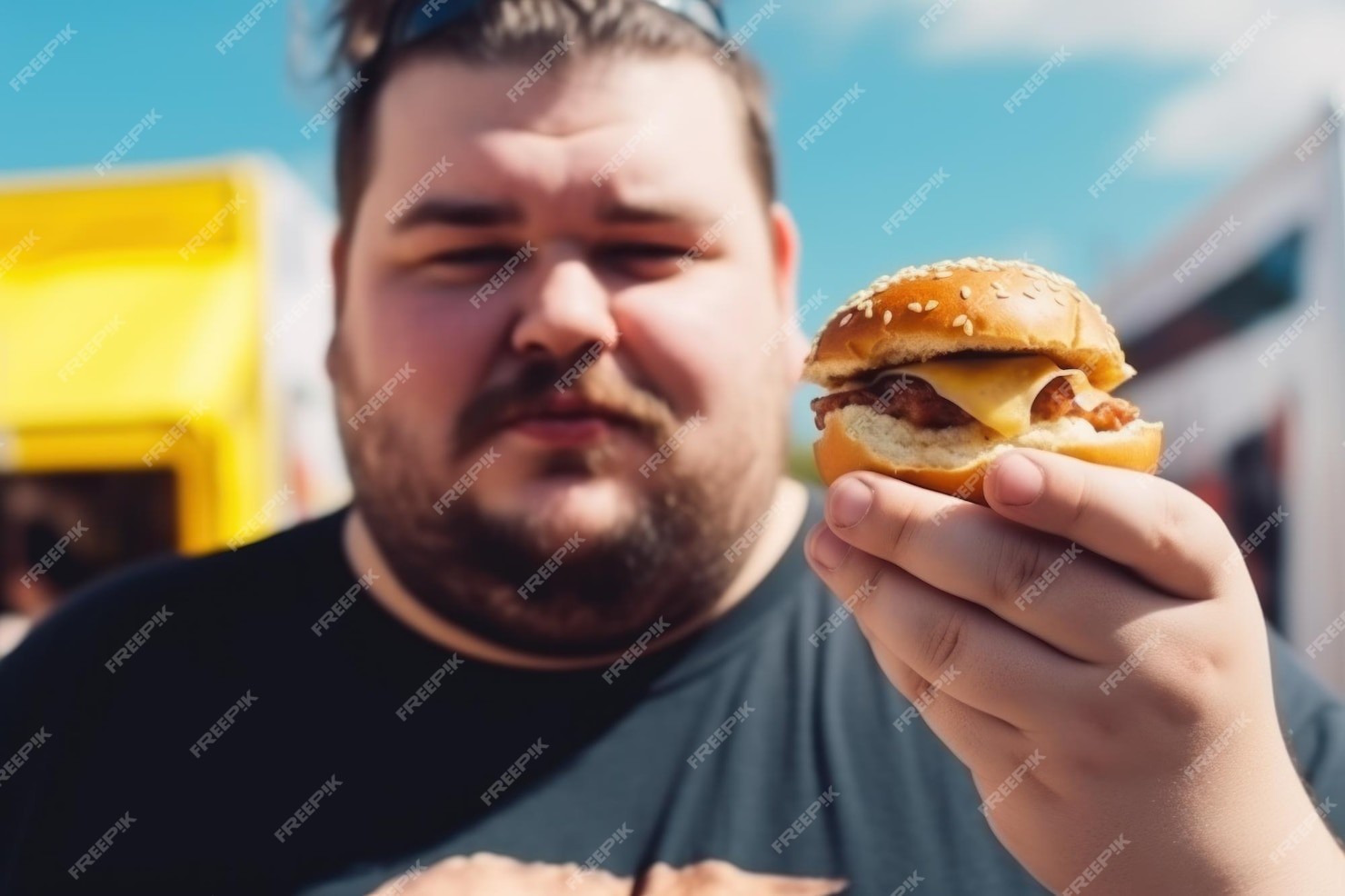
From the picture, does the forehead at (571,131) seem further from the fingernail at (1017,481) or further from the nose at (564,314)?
the fingernail at (1017,481)

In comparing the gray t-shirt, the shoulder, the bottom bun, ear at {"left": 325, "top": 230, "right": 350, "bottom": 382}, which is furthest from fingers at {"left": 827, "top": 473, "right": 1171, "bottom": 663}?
ear at {"left": 325, "top": 230, "right": 350, "bottom": 382}

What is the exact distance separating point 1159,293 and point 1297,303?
194 cm

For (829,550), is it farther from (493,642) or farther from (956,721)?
(493,642)

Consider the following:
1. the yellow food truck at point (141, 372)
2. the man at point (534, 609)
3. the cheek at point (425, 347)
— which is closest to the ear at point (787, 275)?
the man at point (534, 609)

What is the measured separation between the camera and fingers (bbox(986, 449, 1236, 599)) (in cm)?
135

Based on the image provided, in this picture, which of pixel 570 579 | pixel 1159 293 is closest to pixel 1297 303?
pixel 1159 293

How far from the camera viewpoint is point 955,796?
81.4 inches

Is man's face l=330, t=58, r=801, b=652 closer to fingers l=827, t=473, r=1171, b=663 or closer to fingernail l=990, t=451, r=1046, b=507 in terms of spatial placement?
fingers l=827, t=473, r=1171, b=663

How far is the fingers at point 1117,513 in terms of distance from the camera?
1349 mm

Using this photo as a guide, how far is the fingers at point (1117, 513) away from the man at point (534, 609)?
0.35m

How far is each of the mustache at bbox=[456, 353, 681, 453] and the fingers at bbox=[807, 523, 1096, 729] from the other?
0.78 m

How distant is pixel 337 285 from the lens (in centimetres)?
287

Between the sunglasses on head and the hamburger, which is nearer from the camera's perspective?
the hamburger

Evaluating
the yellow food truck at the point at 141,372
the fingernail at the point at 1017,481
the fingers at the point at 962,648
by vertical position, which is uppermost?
the fingernail at the point at 1017,481
